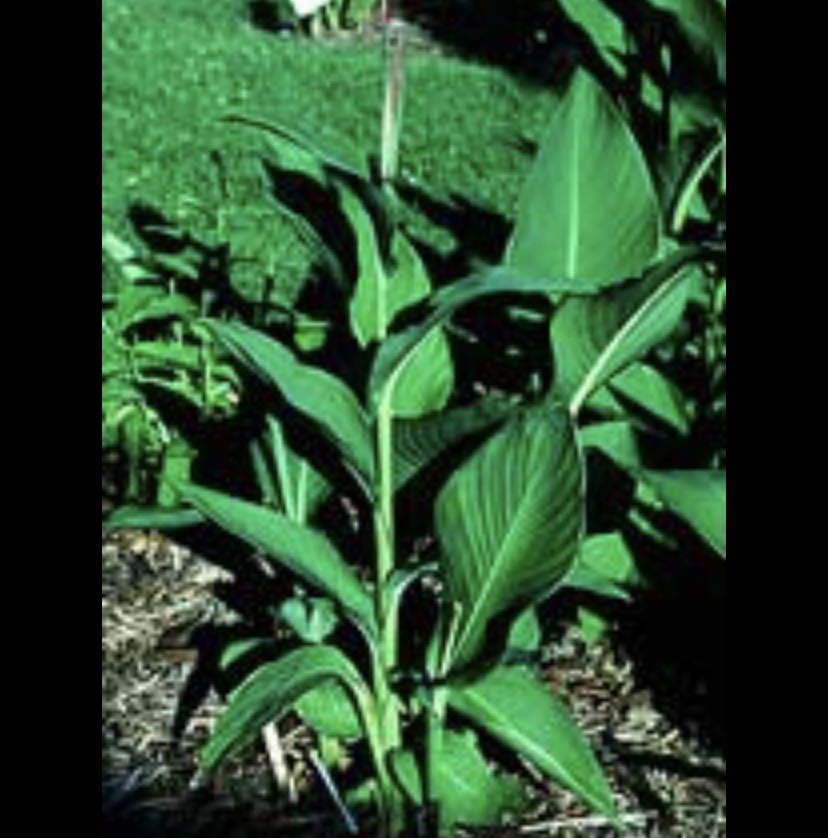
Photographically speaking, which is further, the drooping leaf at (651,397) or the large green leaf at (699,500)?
the drooping leaf at (651,397)

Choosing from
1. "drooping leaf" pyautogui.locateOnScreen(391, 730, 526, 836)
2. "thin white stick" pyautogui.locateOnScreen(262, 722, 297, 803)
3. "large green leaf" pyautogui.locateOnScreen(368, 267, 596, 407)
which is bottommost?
"thin white stick" pyautogui.locateOnScreen(262, 722, 297, 803)

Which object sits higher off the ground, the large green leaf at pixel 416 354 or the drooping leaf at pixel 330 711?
the large green leaf at pixel 416 354

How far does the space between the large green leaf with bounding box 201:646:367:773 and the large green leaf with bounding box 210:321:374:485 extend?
19 centimetres

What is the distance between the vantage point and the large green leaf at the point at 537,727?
56.2 inches

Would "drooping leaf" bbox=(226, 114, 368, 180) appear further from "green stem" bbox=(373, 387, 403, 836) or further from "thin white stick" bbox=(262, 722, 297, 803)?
"thin white stick" bbox=(262, 722, 297, 803)

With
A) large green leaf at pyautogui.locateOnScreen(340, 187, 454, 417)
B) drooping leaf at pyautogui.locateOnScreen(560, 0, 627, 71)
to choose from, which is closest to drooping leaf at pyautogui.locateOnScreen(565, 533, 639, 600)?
large green leaf at pyautogui.locateOnScreen(340, 187, 454, 417)

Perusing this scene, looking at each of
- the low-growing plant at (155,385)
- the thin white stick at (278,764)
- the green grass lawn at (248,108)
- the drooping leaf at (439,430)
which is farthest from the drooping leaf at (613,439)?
the green grass lawn at (248,108)

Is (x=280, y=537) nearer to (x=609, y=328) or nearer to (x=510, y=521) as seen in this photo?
(x=510, y=521)

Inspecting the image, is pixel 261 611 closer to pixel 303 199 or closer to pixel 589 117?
pixel 303 199

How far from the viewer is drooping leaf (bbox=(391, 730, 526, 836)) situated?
5.06 feet

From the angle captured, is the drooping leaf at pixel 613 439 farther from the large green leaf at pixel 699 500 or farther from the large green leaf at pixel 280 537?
the large green leaf at pixel 280 537

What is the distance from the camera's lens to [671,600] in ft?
6.09
